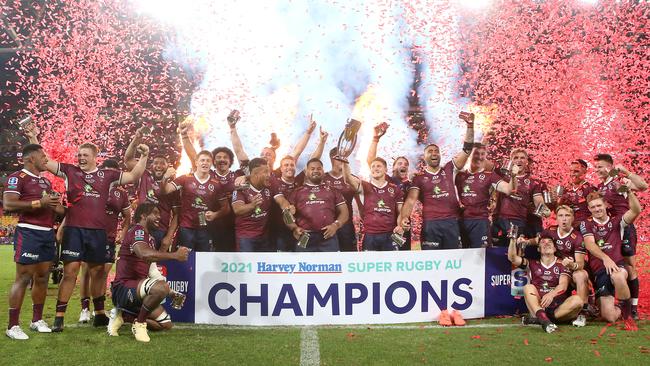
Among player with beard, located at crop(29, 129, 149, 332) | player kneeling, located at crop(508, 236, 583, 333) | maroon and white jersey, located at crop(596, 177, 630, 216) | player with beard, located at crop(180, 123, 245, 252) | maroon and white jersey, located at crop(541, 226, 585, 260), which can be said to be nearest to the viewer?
player with beard, located at crop(29, 129, 149, 332)

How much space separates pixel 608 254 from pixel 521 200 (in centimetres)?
147

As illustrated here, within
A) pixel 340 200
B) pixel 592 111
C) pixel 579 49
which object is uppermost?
pixel 579 49

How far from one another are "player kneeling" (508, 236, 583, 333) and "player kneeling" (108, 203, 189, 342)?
4106 mm

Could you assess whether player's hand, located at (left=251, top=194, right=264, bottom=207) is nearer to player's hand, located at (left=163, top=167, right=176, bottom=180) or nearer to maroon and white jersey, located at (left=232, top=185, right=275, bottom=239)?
maroon and white jersey, located at (left=232, top=185, right=275, bottom=239)

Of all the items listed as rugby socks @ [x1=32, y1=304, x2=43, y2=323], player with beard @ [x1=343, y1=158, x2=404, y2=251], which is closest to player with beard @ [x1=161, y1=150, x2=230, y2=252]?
player with beard @ [x1=343, y1=158, x2=404, y2=251]

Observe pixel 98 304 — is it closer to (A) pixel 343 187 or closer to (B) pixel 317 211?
(B) pixel 317 211

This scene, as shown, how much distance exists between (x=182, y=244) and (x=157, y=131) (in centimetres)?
1647

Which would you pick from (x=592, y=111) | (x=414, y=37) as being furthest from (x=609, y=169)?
(x=414, y=37)

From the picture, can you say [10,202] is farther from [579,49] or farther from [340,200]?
[579,49]

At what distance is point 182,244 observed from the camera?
8680 millimetres

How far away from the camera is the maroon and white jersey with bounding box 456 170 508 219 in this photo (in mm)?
8914

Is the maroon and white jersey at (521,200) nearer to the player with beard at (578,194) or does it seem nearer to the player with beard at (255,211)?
the player with beard at (578,194)

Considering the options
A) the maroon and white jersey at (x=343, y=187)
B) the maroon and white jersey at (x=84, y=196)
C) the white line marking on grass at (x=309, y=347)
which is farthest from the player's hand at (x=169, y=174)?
the white line marking on grass at (x=309, y=347)

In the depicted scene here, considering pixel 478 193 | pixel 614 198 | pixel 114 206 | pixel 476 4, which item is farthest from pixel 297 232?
pixel 476 4
